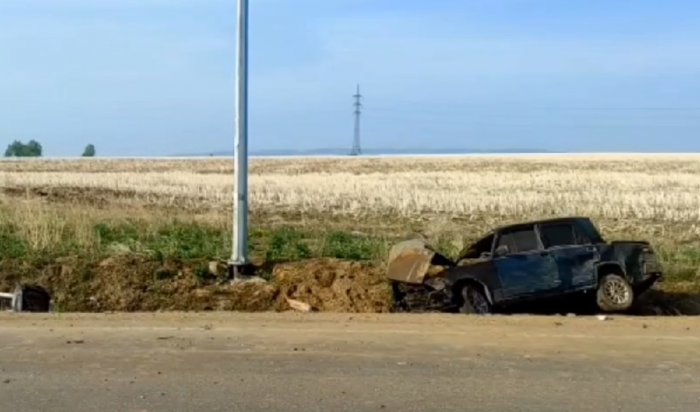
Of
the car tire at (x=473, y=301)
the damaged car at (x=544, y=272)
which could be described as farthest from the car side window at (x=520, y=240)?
the car tire at (x=473, y=301)

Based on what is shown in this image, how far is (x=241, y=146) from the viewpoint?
50.9ft

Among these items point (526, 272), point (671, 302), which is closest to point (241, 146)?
point (526, 272)

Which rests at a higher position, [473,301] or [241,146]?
[241,146]

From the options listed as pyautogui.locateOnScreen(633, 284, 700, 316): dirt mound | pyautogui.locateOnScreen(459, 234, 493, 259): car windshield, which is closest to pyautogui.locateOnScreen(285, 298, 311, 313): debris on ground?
pyautogui.locateOnScreen(459, 234, 493, 259): car windshield

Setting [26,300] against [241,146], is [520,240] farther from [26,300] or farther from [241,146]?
[26,300]

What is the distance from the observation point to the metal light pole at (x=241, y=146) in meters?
15.4

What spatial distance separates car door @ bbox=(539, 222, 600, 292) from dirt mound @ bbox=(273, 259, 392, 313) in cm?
257

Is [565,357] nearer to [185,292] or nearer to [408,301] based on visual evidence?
[408,301]

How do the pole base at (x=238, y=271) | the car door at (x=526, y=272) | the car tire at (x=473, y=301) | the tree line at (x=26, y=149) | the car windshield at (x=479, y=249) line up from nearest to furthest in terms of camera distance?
the car door at (x=526, y=272)
the car tire at (x=473, y=301)
the car windshield at (x=479, y=249)
the pole base at (x=238, y=271)
the tree line at (x=26, y=149)

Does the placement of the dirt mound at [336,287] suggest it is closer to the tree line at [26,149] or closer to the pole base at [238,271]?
the pole base at [238,271]

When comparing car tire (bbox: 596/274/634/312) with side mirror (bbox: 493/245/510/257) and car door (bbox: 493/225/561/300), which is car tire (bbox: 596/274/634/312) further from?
side mirror (bbox: 493/245/510/257)

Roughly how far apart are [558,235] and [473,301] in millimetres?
1627

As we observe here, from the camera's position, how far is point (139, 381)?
25.6 feet

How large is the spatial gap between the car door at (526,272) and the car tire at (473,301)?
1.08 ft
